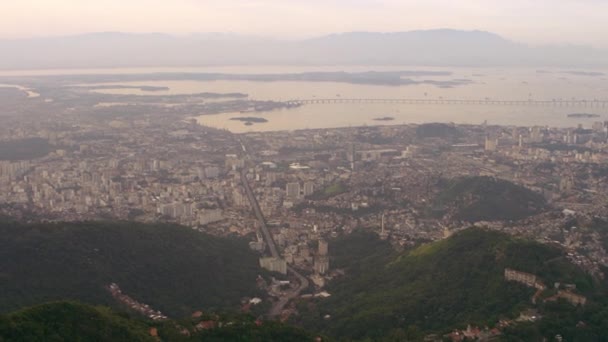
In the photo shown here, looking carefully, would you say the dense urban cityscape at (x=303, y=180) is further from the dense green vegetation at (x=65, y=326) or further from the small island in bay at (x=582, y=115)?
the small island in bay at (x=582, y=115)

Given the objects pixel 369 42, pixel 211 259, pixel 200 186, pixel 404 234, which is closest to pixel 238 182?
pixel 200 186

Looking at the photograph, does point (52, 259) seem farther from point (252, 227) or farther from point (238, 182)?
point (238, 182)

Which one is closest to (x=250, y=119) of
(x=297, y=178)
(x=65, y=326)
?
(x=297, y=178)

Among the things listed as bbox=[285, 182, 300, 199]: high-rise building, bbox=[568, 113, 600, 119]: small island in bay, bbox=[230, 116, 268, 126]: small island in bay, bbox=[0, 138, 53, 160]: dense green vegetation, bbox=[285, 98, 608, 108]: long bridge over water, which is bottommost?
bbox=[285, 182, 300, 199]: high-rise building

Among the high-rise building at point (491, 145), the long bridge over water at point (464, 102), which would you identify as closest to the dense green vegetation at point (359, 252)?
the high-rise building at point (491, 145)

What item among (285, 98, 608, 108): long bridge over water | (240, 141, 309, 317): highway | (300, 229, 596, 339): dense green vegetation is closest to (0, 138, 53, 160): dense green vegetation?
(240, 141, 309, 317): highway

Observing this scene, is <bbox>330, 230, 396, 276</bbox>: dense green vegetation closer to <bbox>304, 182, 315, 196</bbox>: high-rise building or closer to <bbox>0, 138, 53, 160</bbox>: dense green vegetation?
<bbox>304, 182, 315, 196</bbox>: high-rise building
